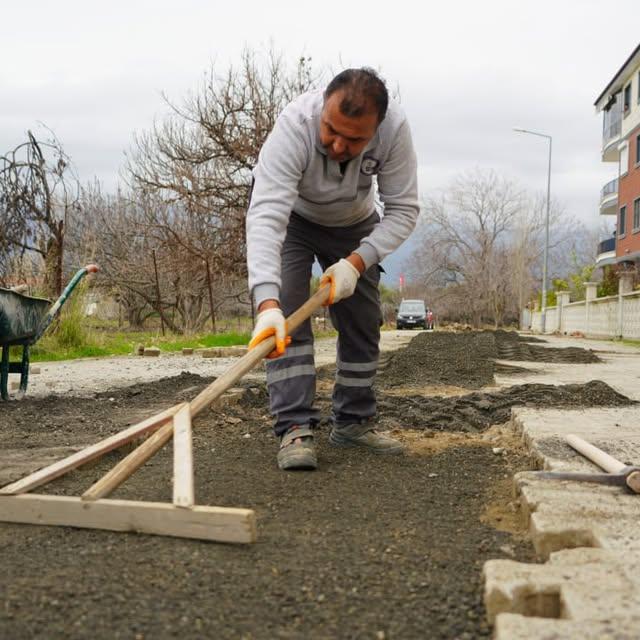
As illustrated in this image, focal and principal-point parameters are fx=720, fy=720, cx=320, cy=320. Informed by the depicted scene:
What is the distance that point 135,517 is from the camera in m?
2.03

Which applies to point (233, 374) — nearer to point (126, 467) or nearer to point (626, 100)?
point (126, 467)

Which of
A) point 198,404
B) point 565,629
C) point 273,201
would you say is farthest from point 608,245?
point 565,629

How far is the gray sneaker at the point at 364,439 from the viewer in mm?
3291

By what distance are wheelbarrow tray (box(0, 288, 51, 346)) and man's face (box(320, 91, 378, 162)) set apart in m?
2.73

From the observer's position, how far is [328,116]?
2.76m

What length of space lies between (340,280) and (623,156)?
1321 inches

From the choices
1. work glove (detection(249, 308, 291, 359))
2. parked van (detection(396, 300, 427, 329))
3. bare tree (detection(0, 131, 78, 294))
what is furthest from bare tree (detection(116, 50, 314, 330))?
parked van (detection(396, 300, 427, 329))

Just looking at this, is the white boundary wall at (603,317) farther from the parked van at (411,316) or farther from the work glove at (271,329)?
the work glove at (271,329)

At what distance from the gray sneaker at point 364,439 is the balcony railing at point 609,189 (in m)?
34.3

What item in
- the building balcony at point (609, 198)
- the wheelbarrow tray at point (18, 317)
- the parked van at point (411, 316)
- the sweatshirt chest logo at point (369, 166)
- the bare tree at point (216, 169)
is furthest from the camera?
the parked van at point (411, 316)

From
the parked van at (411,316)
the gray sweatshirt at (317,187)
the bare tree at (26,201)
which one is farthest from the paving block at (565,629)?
the parked van at (411,316)

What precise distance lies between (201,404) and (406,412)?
216cm

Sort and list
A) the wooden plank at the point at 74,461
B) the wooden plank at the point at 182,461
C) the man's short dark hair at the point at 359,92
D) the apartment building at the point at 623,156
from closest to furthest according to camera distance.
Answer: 1. the wooden plank at the point at 182,461
2. the wooden plank at the point at 74,461
3. the man's short dark hair at the point at 359,92
4. the apartment building at the point at 623,156

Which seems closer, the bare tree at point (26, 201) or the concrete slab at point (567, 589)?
the concrete slab at point (567, 589)
